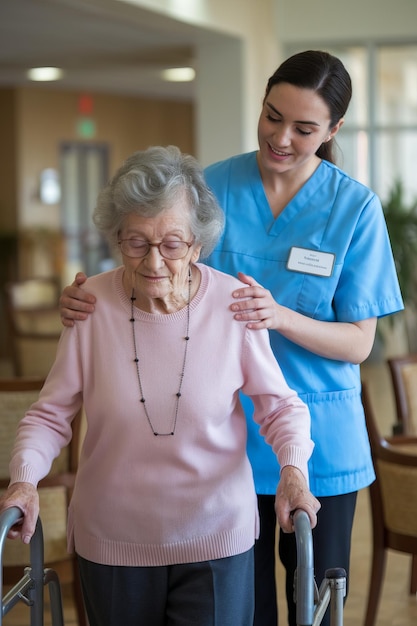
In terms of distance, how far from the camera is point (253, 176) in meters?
2.39

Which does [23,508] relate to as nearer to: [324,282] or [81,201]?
[324,282]

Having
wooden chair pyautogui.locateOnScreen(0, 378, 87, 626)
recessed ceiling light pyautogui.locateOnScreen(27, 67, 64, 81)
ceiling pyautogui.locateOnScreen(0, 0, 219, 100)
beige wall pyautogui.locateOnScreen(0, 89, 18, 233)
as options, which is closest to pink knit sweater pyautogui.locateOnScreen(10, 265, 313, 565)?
wooden chair pyautogui.locateOnScreen(0, 378, 87, 626)

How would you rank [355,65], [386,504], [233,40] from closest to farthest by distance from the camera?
[386,504]
[233,40]
[355,65]

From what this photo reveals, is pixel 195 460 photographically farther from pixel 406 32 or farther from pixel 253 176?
pixel 406 32

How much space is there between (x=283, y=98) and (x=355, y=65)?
7.03 meters

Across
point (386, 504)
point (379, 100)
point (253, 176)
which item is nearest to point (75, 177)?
point (379, 100)

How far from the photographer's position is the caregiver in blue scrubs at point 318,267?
2189 mm

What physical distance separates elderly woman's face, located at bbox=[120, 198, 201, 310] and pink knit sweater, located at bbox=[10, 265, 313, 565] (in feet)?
0.20

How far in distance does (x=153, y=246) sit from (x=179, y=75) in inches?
411

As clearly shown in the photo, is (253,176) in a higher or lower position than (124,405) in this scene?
higher

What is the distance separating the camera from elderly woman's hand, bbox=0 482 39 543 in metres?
1.78

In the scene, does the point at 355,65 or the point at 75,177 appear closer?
the point at 355,65

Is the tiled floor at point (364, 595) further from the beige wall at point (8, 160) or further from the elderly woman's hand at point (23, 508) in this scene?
the beige wall at point (8, 160)

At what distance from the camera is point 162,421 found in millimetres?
1876
